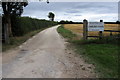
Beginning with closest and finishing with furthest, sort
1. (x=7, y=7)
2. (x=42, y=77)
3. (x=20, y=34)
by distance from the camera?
(x=42, y=77), (x=7, y=7), (x=20, y=34)

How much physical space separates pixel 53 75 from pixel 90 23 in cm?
1150

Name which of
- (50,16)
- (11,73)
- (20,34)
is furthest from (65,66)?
(50,16)

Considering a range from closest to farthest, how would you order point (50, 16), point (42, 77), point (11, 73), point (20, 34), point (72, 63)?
point (42, 77), point (11, 73), point (72, 63), point (20, 34), point (50, 16)

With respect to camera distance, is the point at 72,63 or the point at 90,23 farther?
the point at 90,23

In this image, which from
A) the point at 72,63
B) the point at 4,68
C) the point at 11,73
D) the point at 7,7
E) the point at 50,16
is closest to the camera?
the point at 11,73

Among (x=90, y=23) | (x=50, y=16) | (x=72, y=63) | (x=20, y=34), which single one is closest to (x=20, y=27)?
(x=20, y=34)

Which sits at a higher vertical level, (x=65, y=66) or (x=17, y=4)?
(x=17, y=4)

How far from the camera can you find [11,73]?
7242 millimetres

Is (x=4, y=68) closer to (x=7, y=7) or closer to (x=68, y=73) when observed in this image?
(x=68, y=73)

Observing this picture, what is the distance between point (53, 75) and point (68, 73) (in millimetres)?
605

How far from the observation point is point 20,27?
25.2 m

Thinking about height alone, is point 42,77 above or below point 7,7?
below

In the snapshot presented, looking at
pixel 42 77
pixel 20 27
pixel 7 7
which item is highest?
pixel 7 7

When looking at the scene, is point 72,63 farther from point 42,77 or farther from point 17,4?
point 17,4
